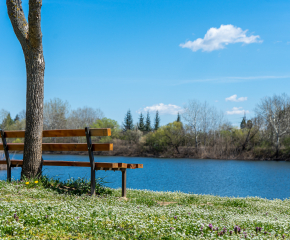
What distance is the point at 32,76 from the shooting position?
8.88 m

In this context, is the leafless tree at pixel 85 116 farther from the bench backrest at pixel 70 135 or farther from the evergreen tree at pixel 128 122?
the bench backrest at pixel 70 135

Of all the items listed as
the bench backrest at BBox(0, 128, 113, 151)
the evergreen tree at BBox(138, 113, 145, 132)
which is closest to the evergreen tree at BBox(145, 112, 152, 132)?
the evergreen tree at BBox(138, 113, 145, 132)

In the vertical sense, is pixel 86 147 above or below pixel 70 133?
below

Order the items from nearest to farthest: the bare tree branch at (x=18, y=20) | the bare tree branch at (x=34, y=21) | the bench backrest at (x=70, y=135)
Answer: the bench backrest at (x=70, y=135) → the bare tree branch at (x=34, y=21) → the bare tree branch at (x=18, y=20)

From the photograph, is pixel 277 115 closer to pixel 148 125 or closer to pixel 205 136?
pixel 205 136

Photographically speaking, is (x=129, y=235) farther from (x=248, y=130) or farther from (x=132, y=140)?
(x=132, y=140)

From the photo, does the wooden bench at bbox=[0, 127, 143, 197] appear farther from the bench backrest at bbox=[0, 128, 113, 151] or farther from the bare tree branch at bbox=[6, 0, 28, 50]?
the bare tree branch at bbox=[6, 0, 28, 50]

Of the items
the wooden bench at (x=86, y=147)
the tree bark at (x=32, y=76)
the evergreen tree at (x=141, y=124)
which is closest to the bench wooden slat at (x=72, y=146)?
the wooden bench at (x=86, y=147)

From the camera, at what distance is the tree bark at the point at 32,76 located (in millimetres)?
8773

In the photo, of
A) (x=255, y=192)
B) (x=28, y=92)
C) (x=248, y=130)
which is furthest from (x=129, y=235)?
(x=248, y=130)

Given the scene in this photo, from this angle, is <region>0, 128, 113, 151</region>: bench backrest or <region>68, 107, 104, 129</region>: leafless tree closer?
<region>0, 128, 113, 151</region>: bench backrest

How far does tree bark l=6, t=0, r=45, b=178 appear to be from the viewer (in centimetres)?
877

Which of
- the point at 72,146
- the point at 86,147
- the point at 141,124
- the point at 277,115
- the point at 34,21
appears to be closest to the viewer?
the point at 86,147

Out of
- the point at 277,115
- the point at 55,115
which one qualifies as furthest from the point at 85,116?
the point at 277,115
